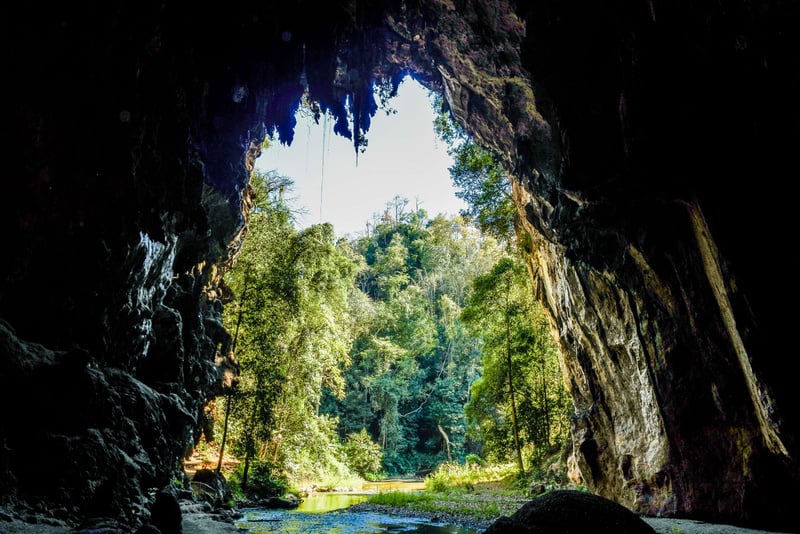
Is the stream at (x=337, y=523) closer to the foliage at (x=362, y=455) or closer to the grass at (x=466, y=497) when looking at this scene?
the grass at (x=466, y=497)

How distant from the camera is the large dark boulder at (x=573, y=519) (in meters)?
4.73

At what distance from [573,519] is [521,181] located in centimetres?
831

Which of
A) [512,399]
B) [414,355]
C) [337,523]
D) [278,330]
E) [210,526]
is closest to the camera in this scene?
[210,526]

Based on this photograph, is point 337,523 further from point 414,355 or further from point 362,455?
point 414,355

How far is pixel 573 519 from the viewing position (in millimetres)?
4812

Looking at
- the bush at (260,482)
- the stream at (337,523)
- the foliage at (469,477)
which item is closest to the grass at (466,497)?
the foliage at (469,477)

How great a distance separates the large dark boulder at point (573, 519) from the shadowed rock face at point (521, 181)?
3276mm

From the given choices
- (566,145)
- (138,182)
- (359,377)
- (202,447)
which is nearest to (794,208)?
(566,145)

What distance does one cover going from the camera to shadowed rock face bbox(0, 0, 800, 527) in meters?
6.10

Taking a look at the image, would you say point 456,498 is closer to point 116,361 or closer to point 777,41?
point 116,361

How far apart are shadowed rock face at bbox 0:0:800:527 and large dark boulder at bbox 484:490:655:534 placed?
3276 mm

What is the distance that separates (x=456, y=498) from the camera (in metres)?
16.3

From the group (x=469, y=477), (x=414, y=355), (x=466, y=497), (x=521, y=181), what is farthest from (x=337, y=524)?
(x=414, y=355)

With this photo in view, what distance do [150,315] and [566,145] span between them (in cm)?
926
